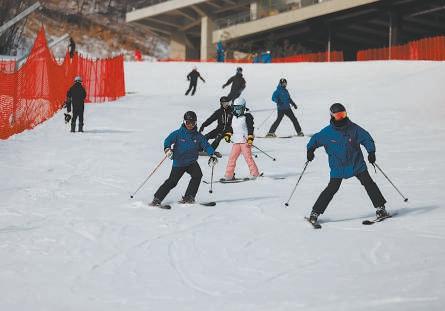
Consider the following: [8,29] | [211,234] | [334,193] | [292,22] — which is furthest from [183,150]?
[292,22]

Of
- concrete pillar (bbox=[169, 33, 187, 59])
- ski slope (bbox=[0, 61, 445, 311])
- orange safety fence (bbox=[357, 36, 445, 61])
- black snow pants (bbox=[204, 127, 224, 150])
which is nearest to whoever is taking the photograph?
ski slope (bbox=[0, 61, 445, 311])

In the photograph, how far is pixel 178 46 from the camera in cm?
6825

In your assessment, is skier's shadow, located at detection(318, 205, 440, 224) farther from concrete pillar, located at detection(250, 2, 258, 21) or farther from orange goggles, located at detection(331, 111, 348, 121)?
concrete pillar, located at detection(250, 2, 258, 21)

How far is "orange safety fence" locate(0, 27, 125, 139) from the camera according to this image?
54.2 feet

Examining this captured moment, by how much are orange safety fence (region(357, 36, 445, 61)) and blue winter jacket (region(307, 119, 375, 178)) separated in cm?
2656

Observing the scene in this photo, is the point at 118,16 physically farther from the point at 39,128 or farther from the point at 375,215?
the point at 375,215

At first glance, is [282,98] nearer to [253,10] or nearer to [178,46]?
[253,10]

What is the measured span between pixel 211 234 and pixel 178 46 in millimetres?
62191

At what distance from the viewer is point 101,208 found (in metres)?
8.79

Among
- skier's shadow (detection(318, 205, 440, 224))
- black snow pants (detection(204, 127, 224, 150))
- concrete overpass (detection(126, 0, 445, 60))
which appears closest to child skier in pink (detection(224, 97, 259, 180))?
black snow pants (detection(204, 127, 224, 150))

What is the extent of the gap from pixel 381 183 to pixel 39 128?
33.2 feet

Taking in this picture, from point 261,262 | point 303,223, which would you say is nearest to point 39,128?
point 303,223

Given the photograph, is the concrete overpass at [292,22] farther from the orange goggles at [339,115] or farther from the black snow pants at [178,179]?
the orange goggles at [339,115]

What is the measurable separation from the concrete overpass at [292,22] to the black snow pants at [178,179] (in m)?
38.0
